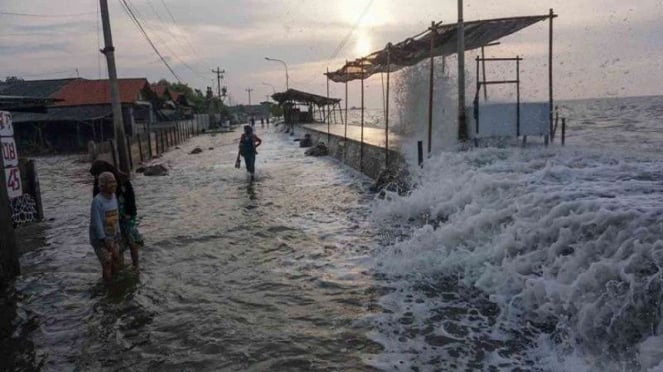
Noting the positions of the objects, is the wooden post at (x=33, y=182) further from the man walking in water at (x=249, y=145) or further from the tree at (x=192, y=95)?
the tree at (x=192, y=95)

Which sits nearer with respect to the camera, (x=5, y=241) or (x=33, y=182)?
(x=5, y=241)

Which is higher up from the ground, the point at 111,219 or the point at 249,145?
the point at 249,145

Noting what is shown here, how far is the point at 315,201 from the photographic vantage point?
1311 centimetres

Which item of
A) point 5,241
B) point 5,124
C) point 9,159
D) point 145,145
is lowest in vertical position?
point 5,241

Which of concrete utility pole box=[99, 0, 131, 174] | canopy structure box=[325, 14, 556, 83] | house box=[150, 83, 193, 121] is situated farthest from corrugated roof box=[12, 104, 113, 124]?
canopy structure box=[325, 14, 556, 83]

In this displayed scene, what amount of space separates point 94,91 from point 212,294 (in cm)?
3853

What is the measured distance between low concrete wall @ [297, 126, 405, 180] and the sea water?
5.22 meters

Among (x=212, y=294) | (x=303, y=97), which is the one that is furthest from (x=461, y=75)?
(x=303, y=97)

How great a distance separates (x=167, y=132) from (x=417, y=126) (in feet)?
62.9

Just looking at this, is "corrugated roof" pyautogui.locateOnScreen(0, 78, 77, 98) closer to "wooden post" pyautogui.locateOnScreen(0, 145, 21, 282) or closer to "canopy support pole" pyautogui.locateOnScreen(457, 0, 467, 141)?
"canopy support pole" pyautogui.locateOnScreen(457, 0, 467, 141)

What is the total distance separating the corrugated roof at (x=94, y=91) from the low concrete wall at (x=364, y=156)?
2018 cm

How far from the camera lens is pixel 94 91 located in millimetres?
40000

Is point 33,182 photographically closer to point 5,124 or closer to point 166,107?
point 5,124

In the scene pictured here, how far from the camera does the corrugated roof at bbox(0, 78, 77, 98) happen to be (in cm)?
3875
